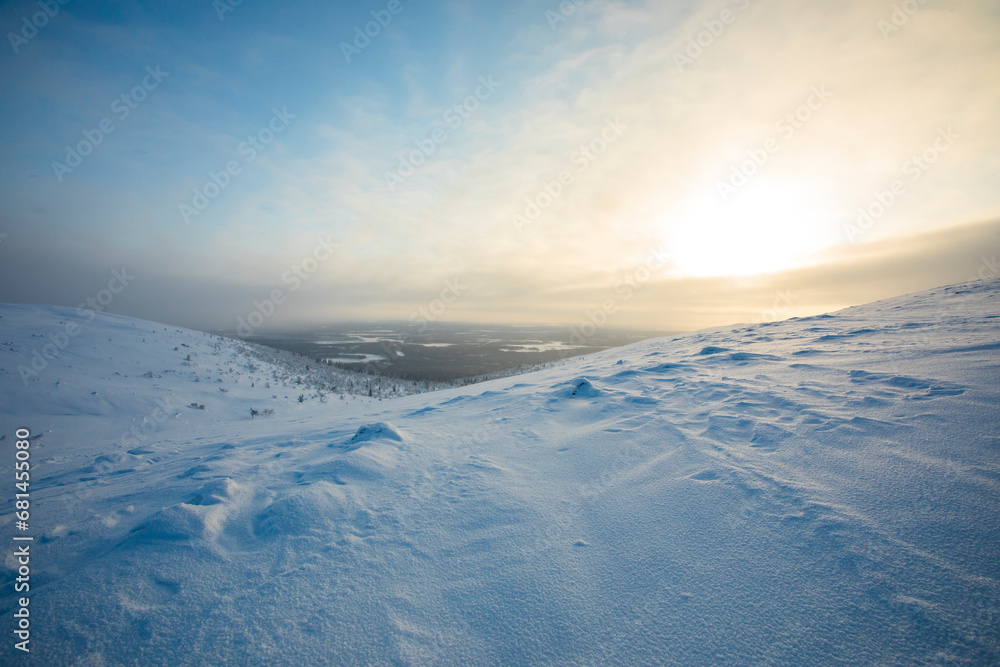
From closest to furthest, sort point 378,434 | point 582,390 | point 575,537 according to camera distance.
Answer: point 575,537, point 378,434, point 582,390

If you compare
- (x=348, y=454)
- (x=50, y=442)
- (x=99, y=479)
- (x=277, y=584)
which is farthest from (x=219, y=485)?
(x=50, y=442)

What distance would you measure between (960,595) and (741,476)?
1.33 meters

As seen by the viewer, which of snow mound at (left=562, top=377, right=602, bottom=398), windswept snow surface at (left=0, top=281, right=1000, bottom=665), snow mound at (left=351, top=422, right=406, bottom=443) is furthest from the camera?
snow mound at (left=562, top=377, right=602, bottom=398)

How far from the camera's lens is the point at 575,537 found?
9.17 ft

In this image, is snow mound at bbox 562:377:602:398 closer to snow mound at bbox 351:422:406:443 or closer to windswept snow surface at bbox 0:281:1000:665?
windswept snow surface at bbox 0:281:1000:665

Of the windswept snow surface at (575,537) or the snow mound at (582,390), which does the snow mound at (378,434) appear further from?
the snow mound at (582,390)

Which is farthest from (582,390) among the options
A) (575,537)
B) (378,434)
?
(575,537)

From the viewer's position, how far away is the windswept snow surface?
6.40 feet

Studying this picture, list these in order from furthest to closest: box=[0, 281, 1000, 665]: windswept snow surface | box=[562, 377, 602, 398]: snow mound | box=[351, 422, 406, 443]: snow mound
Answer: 1. box=[562, 377, 602, 398]: snow mound
2. box=[351, 422, 406, 443]: snow mound
3. box=[0, 281, 1000, 665]: windswept snow surface

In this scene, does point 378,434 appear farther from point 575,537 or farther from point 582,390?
point 582,390

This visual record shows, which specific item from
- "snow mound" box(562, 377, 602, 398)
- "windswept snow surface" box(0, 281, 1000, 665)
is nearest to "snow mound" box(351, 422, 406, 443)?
"windswept snow surface" box(0, 281, 1000, 665)

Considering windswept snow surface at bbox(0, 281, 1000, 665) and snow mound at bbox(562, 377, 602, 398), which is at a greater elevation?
snow mound at bbox(562, 377, 602, 398)

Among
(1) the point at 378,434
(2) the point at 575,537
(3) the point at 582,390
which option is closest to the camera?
(2) the point at 575,537

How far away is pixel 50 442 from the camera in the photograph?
307 inches
